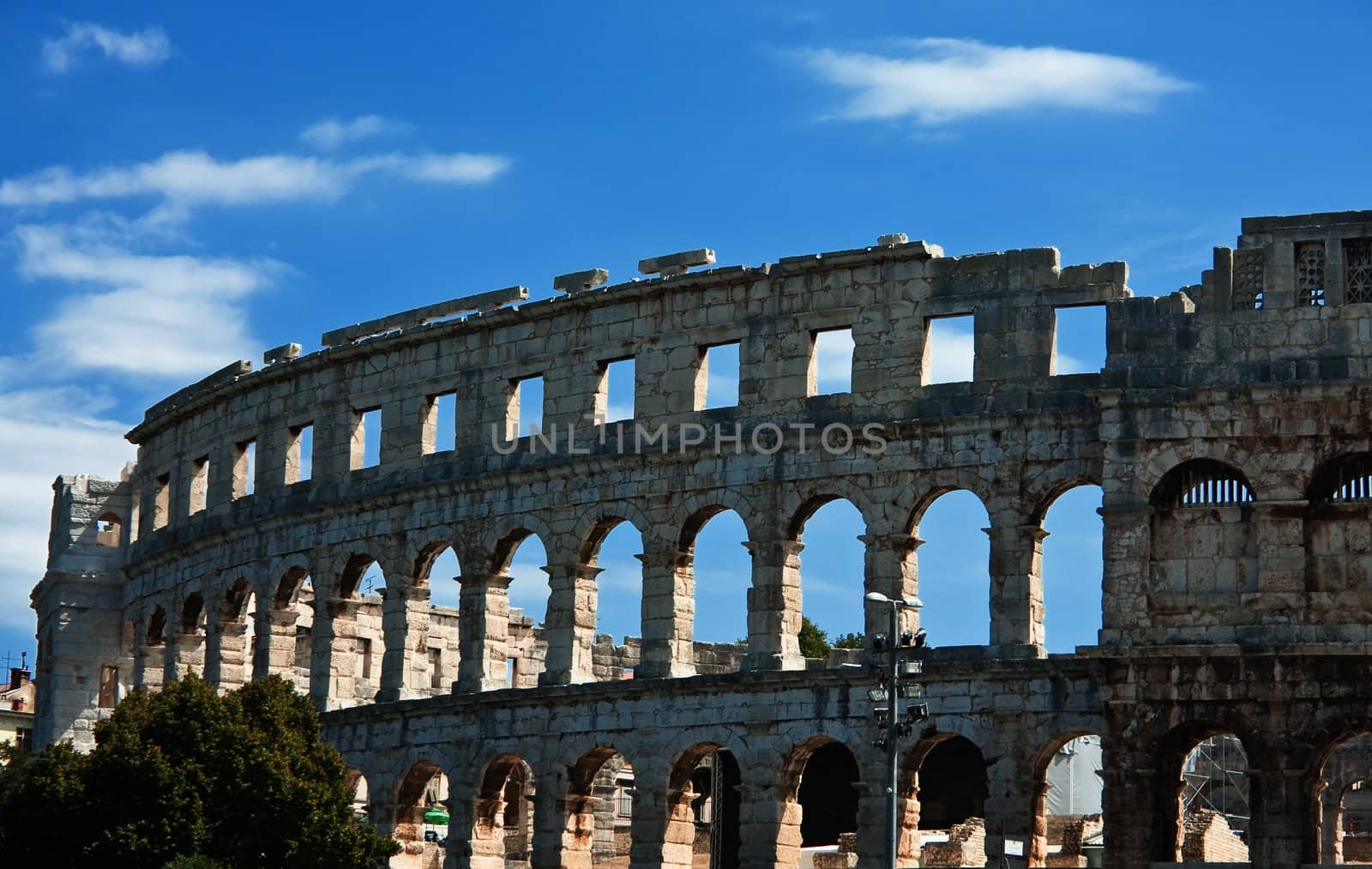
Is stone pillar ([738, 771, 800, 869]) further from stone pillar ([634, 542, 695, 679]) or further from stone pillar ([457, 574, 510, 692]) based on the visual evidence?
stone pillar ([457, 574, 510, 692])

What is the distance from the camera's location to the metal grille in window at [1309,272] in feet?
128

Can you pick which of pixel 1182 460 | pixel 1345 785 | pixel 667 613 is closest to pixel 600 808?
pixel 667 613

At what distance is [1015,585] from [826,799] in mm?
17996

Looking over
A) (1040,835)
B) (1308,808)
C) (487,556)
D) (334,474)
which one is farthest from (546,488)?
(1308,808)

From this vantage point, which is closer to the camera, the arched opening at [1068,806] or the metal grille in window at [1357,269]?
the metal grille in window at [1357,269]

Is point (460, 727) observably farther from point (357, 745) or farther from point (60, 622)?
point (60, 622)

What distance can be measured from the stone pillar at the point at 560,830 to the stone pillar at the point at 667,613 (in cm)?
244

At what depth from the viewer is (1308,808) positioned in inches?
1469

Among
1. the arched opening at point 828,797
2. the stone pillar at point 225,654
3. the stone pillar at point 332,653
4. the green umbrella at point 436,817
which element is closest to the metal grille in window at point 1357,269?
the arched opening at point 828,797

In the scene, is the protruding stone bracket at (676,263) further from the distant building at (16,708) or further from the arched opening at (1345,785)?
the distant building at (16,708)

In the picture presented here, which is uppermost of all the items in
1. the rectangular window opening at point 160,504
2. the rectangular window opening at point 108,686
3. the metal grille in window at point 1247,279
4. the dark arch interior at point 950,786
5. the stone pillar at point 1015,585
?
the metal grille in window at point 1247,279

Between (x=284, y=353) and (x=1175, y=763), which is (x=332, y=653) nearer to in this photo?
(x=284, y=353)

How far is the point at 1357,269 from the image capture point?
38.9 m

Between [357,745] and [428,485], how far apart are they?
4.97 m
